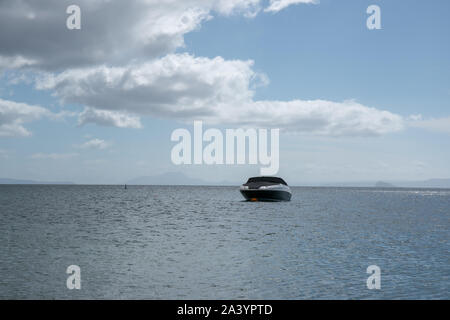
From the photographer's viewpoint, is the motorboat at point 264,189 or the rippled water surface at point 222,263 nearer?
the rippled water surface at point 222,263

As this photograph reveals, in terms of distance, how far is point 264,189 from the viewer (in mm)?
84188

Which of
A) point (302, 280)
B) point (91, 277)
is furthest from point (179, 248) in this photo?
point (302, 280)

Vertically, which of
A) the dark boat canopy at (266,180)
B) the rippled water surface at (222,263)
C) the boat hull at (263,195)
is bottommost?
the rippled water surface at (222,263)

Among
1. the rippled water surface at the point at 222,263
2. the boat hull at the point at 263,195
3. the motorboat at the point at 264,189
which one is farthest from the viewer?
the boat hull at the point at 263,195

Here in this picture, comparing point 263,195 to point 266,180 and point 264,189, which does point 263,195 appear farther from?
point 266,180

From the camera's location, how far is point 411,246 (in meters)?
34.2

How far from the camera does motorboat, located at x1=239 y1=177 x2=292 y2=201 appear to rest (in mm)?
84438

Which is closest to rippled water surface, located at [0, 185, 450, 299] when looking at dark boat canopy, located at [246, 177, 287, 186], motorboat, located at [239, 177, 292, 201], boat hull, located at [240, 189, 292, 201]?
motorboat, located at [239, 177, 292, 201]

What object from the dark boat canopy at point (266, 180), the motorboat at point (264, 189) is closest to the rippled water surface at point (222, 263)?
the motorboat at point (264, 189)

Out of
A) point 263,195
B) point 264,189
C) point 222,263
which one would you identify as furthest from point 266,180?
point 222,263

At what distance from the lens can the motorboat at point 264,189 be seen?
84.4m

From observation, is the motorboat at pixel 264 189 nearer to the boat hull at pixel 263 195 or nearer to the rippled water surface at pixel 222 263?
the boat hull at pixel 263 195
